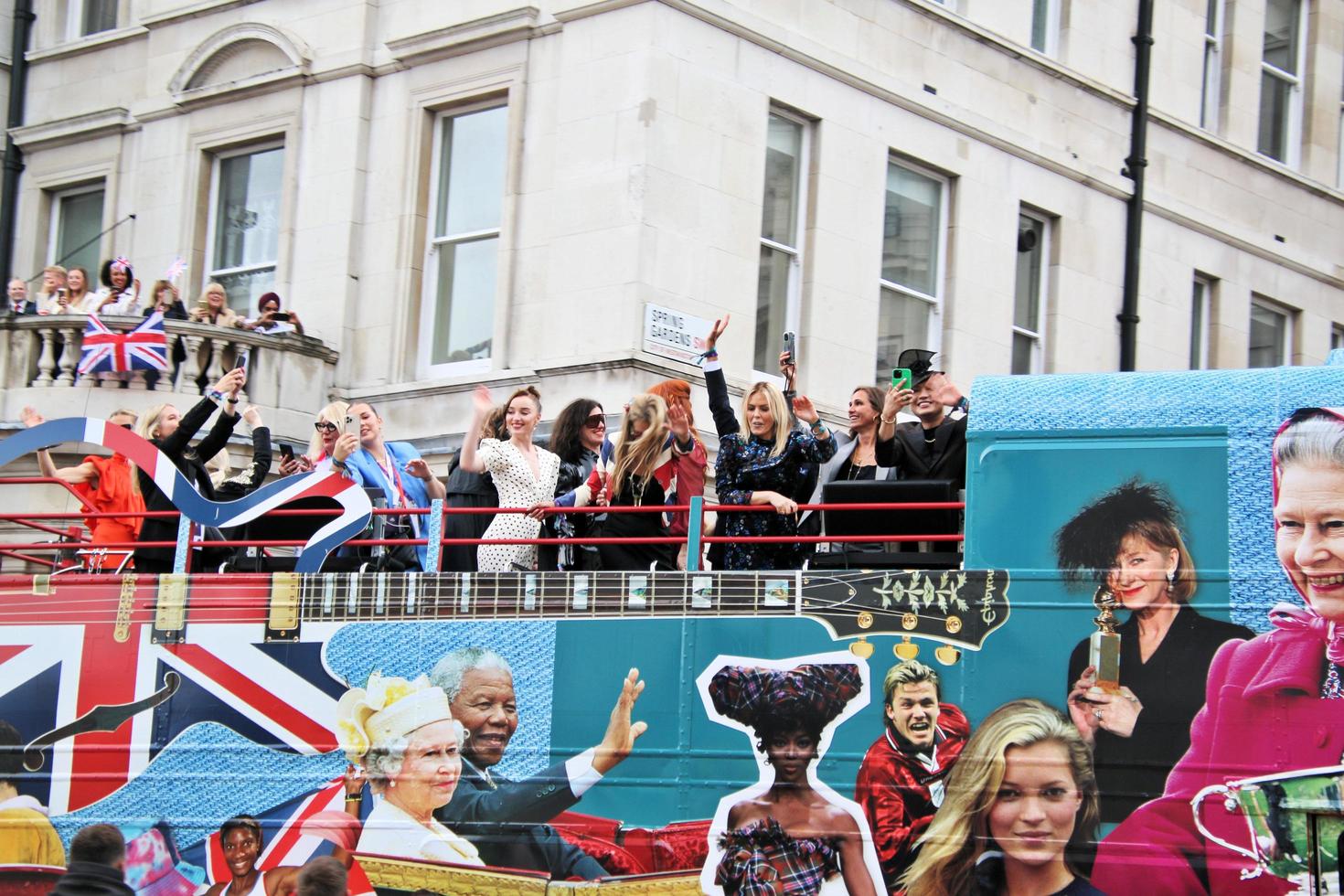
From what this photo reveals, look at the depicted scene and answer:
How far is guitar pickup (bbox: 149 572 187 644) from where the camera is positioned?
37.9 ft

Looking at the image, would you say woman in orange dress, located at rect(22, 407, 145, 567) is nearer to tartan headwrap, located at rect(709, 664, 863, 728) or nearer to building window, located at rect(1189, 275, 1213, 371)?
tartan headwrap, located at rect(709, 664, 863, 728)

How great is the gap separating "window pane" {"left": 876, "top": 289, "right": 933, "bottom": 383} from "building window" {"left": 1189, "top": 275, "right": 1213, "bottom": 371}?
157 inches

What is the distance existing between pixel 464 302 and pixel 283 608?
6.57 metres

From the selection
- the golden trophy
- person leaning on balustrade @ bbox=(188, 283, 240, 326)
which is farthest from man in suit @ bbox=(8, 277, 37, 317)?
the golden trophy

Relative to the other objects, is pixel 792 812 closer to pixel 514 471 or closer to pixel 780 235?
pixel 514 471

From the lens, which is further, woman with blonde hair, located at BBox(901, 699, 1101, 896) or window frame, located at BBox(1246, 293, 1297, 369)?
window frame, located at BBox(1246, 293, 1297, 369)

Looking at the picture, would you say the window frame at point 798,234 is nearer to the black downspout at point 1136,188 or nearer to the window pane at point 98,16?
the black downspout at point 1136,188

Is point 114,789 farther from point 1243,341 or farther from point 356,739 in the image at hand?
point 1243,341

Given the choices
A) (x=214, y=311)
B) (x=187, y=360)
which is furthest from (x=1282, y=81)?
(x=187, y=360)

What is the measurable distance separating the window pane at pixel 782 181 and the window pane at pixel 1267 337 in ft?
22.6

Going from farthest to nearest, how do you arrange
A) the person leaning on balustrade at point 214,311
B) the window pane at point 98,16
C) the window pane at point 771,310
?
the window pane at point 98,16
the person leaning on balustrade at point 214,311
the window pane at point 771,310

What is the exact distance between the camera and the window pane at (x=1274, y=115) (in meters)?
21.8

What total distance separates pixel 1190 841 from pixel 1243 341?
41.7 ft

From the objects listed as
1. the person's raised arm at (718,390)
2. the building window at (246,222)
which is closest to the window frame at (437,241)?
the building window at (246,222)
